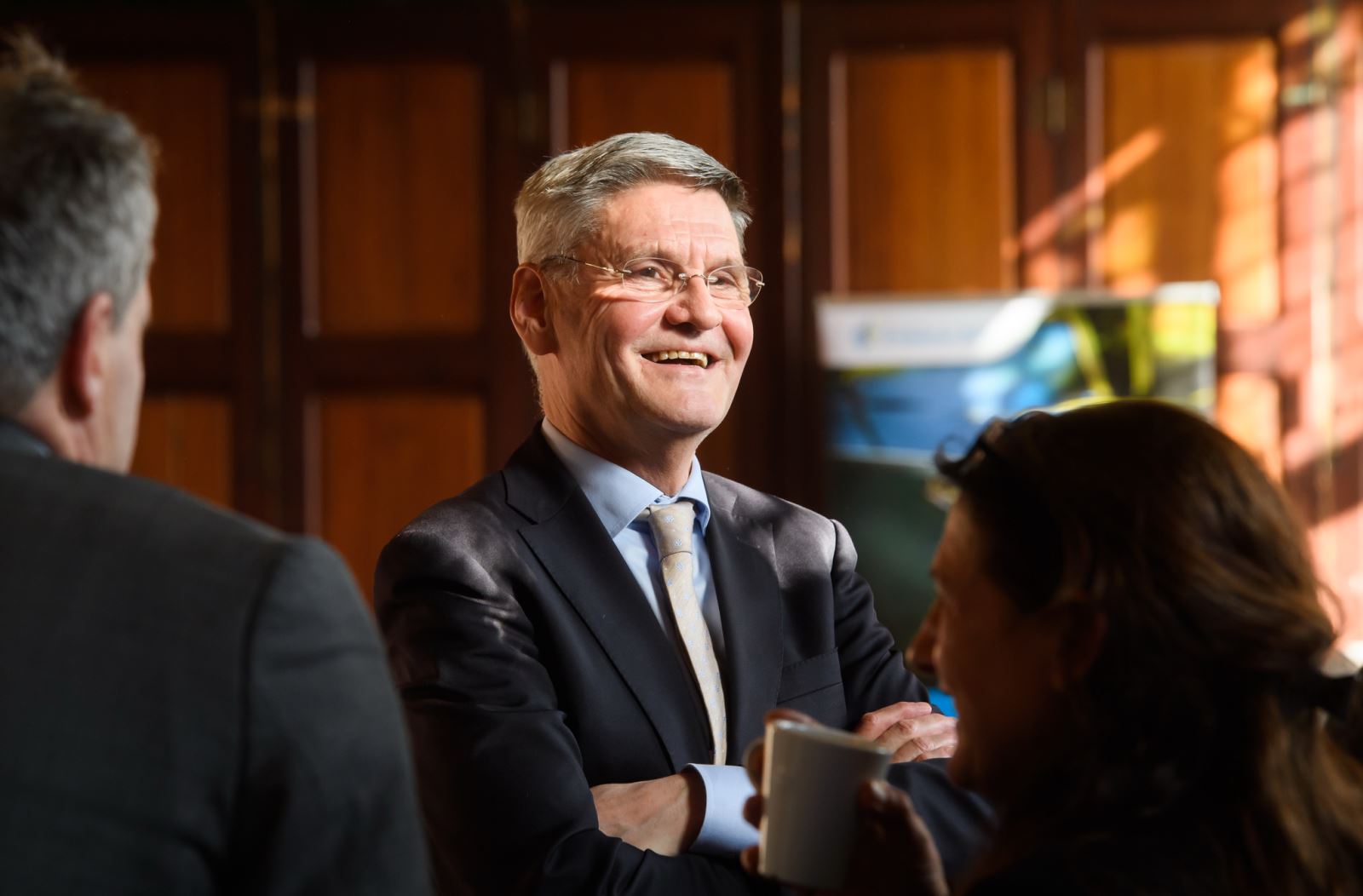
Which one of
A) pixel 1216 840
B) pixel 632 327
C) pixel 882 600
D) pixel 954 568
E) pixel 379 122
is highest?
pixel 379 122

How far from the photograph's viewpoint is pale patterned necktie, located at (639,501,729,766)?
1491 mm

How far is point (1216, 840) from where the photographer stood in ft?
2.85

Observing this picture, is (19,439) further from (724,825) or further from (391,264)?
(391,264)

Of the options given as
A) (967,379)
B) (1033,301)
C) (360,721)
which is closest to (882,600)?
(967,379)

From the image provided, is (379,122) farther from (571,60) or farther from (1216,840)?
(1216,840)

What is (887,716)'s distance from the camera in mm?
1531

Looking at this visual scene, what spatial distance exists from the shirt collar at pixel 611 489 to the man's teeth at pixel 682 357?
0.13 metres

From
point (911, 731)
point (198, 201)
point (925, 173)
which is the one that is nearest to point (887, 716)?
point (911, 731)

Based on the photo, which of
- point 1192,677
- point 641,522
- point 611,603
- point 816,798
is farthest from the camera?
point 641,522

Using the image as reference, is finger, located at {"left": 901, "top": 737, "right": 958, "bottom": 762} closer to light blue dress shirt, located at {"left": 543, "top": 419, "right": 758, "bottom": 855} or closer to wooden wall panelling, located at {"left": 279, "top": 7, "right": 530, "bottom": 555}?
light blue dress shirt, located at {"left": 543, "top": 419, "right": 758, "bottom": 855}

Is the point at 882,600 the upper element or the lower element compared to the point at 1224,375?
lower

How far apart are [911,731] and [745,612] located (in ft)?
0.70

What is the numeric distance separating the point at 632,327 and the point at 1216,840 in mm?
891

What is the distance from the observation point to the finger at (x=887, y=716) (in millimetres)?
1519
